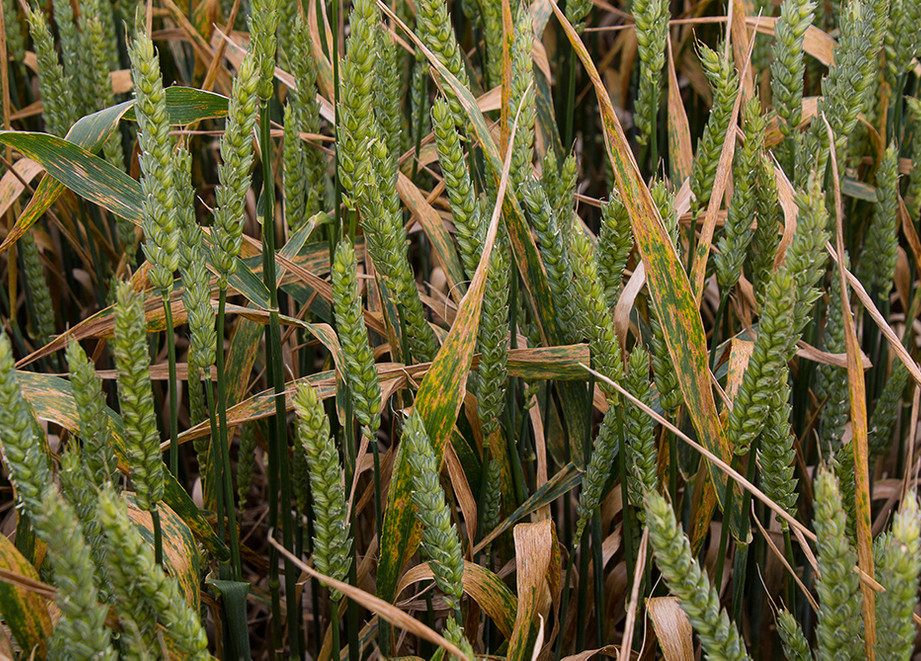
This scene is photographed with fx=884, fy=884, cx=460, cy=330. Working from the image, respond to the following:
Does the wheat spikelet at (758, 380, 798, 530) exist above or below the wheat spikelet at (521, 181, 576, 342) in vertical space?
below

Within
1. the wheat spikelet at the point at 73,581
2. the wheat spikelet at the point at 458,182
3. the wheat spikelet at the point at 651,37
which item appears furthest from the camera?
the wheat spikelet at the point at 651,37

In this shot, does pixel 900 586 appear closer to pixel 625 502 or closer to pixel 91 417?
pixel 625 502

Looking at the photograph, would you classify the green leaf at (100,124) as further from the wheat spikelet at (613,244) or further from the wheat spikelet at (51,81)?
the wheat spikelet at (613,244)

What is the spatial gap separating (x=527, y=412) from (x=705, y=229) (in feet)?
0.81

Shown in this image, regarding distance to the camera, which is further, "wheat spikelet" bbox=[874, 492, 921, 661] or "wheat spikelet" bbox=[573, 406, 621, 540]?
"wheat spikelet" bbox=[573, 406, 621, 540]

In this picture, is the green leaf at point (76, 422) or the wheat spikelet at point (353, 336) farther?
the green leaf at point (76, 422)

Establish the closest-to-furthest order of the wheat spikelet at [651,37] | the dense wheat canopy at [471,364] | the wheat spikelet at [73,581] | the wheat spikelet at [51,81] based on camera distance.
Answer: the wheat spikelet at [73,581], the dense wheat canopy at [471,364], the wheat spikelet at [651,37], the wheat spikelet at [51,81]

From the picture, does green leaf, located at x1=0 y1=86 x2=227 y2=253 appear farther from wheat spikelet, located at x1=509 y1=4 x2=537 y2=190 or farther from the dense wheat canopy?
wheat spikelet, located at x1=509 y1=4 x2=537 y2=190

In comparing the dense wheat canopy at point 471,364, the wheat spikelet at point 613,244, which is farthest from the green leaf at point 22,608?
the wheat spikelet at point 613,244

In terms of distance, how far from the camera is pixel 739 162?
0.66 metres

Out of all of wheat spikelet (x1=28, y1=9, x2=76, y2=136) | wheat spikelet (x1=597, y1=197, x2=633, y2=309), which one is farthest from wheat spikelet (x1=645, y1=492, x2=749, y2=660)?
wheat spikelet (x1=28, y1=9, x2=76, y2=136)

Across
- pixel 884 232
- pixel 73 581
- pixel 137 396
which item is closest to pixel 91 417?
pixel 137 396

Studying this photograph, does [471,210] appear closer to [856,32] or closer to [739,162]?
[739,162]

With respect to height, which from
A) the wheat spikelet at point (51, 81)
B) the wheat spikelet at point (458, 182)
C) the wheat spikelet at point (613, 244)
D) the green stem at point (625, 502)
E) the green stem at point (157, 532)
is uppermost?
the wheat spikelet at point (51, 81)
